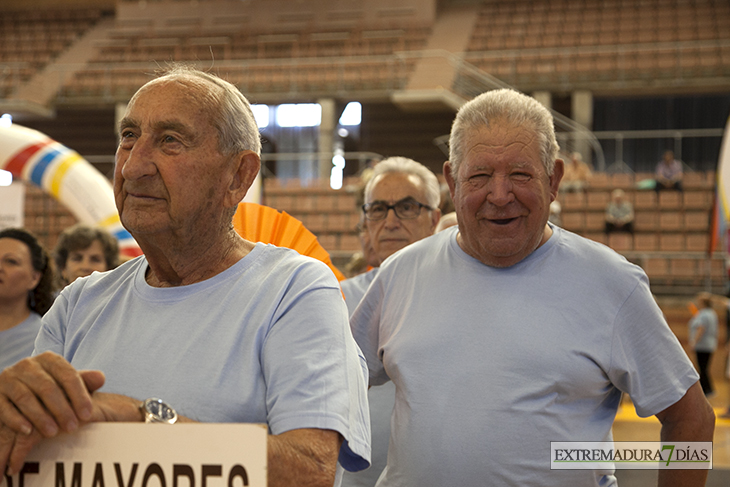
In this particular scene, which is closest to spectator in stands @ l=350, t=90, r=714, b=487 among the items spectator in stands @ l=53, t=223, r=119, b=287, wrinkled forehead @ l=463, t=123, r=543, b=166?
wrinkled forehead @ l=463, t=123, r=543, b=166

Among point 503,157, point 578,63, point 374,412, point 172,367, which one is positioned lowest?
point 374,412

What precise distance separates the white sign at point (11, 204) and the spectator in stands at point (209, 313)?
389 centimetres

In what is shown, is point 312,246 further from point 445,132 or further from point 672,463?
point 445,132

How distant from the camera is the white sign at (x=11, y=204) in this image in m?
4.52

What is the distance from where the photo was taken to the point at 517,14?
1345 cm

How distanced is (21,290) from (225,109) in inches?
68.1

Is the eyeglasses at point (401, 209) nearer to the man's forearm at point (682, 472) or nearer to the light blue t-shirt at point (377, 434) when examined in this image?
the light blue t-shirt at point (377, 434)

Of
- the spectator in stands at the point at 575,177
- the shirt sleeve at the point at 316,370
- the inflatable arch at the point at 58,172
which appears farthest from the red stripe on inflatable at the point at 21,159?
the spectator in stands at the point at 575,177

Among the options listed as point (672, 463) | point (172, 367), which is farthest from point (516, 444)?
point (172, 367)

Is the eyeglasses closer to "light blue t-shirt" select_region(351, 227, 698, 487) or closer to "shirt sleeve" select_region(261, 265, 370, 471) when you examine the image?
"light blue t-shirt" select_region(351, 227, 698, 487)

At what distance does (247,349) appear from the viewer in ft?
2.94

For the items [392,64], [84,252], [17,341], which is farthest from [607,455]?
[392,64]

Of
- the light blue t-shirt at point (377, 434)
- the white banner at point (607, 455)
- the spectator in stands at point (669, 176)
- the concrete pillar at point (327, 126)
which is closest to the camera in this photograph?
the white banner at point (607, 455)

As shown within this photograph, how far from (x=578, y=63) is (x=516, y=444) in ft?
36.9
